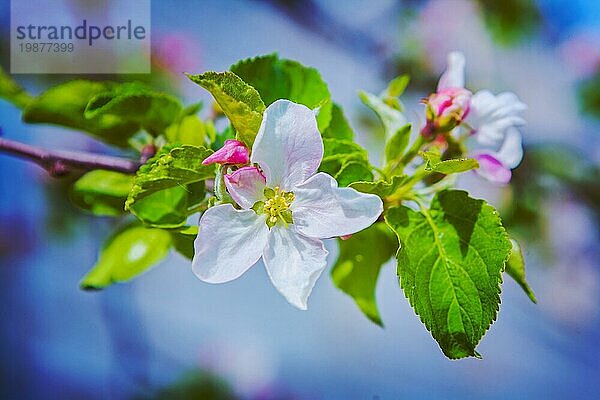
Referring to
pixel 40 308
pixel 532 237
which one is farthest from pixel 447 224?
pixel 40 308

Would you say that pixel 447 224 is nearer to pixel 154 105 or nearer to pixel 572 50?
pixel 154 105

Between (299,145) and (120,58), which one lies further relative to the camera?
(120,58)

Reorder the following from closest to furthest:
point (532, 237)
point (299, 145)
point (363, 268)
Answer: point (299, 145) → point (363, 268) → point (532, 237)

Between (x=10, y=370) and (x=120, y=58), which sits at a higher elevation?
(x=120, y=58)
